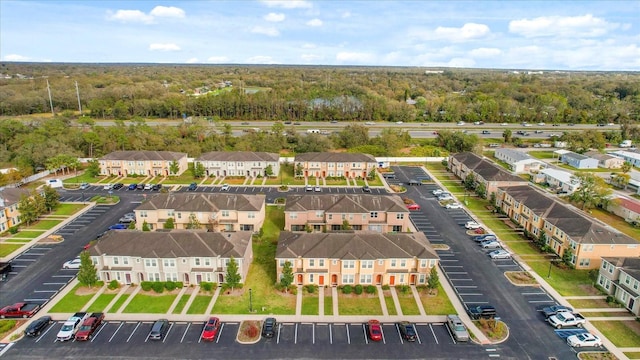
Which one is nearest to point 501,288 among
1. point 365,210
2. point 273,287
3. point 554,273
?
point 554,273

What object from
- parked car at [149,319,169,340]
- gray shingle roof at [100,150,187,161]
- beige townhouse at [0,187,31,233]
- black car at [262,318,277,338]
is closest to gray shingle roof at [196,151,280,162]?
gray shingle roof at [100,150,187,161]

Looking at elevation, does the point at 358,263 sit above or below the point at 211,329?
above

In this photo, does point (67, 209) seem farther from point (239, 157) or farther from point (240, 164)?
point (239, 157)

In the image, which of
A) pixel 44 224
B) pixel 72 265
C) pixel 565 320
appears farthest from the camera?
pixel 44 224

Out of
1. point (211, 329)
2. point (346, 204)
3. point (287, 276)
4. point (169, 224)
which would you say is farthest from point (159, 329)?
point (346, 204)

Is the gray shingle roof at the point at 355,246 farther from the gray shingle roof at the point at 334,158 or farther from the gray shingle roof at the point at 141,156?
the gray shingle roof at the point at 141,156

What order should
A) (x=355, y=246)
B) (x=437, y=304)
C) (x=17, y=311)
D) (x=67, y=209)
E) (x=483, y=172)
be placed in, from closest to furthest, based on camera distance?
(x=17, y=311) → (x=437, y=304) → (x=355, y=246) → (x=67, y=209) → (x=483, y=172)

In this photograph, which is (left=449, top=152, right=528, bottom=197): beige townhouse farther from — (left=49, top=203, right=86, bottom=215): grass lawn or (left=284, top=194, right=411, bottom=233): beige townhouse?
(left=49, top=203, right=86, bottom=215): grass lawn
